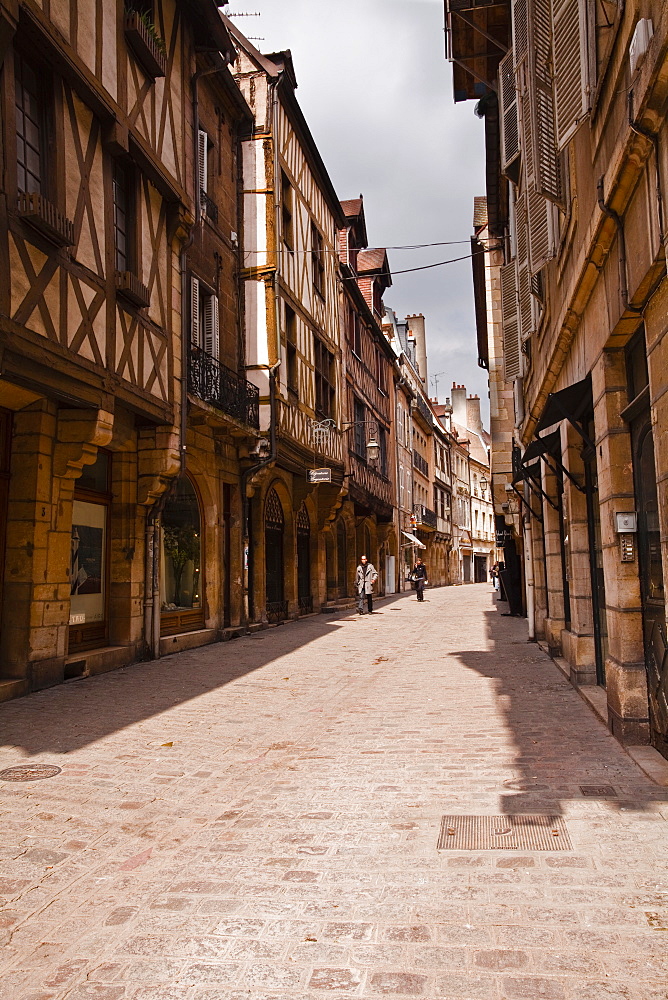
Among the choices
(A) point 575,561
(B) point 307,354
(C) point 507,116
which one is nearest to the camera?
(A) point 575,561

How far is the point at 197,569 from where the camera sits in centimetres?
1311

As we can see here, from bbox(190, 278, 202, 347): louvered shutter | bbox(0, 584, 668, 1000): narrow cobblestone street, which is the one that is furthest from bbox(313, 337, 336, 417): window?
bbox(0, 584, 668, 1000): narrow cobblestone street

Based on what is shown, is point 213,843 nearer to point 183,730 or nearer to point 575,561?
point 183,730

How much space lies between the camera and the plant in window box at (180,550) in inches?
484

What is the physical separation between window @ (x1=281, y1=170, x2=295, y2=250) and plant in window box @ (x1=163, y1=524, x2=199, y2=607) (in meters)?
7.26

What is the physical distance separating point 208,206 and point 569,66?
955 cm

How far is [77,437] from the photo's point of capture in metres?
8.54

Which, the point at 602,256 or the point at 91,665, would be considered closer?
the point at 602,256

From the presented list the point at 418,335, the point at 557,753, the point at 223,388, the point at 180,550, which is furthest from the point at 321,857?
the point at 418,335

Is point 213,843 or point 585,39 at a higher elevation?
point 585,39

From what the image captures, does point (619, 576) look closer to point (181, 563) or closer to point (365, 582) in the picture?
point (181, 563)

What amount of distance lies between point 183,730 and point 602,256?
4.83 m

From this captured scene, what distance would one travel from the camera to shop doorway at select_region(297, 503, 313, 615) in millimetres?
19531

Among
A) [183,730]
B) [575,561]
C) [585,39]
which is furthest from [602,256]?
[183,730]
